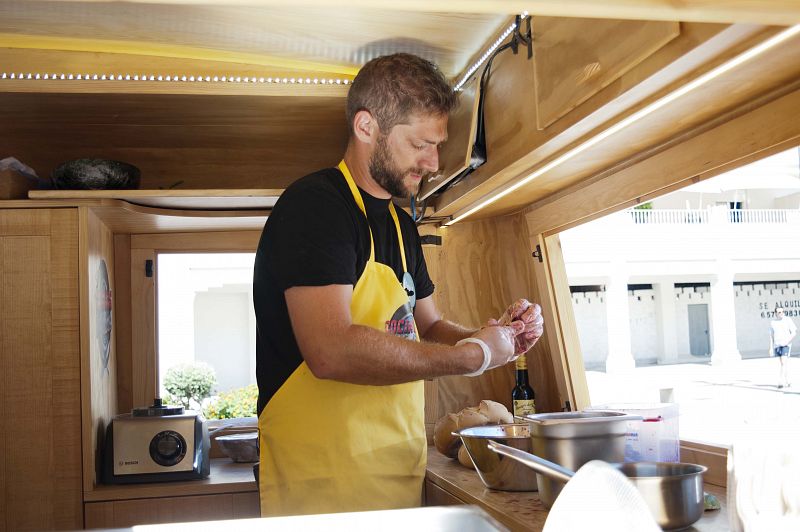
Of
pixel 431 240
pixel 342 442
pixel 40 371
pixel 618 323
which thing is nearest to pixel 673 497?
pixel 342 442

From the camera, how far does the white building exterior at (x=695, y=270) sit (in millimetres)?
A: 1787

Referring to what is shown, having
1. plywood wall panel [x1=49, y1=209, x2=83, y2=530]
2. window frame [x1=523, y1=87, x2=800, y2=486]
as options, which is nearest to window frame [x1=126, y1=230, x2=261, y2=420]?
plywood wall panel [x1=49, y1=209, x2=83, y2=530]

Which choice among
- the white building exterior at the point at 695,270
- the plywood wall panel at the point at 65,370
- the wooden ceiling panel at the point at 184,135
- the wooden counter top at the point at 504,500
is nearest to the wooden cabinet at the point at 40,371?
the plywood wall panel at the point at 65,370

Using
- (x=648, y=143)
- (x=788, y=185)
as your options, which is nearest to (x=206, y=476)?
(x=648, y=143)

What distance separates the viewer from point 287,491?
186 centimetres

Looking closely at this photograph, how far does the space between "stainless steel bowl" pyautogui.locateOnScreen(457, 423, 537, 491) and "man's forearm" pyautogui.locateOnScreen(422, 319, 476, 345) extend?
281mm

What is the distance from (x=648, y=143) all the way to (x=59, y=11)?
1587 millimetres

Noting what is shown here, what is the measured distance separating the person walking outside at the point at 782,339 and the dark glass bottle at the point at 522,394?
1130mm

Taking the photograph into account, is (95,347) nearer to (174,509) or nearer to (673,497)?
(174,509)

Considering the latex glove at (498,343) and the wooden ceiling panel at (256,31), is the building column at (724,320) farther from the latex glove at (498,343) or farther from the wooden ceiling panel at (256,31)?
the wooden ceiling panel at (256,31)

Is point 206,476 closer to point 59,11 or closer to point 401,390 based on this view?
point 401,390

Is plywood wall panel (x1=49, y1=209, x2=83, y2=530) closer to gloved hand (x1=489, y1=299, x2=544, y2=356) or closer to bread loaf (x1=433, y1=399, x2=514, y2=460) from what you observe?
bread loaf (x1=433, y1=399, x2=514, y2=460)

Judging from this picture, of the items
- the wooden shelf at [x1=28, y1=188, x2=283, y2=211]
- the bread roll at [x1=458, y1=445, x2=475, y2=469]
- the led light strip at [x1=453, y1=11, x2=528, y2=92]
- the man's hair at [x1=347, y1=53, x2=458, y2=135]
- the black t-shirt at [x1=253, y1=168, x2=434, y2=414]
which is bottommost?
the bread roll at [x1=458, y1=445, x2=475, y2=469]

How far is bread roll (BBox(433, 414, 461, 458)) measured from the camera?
254 centimetres
